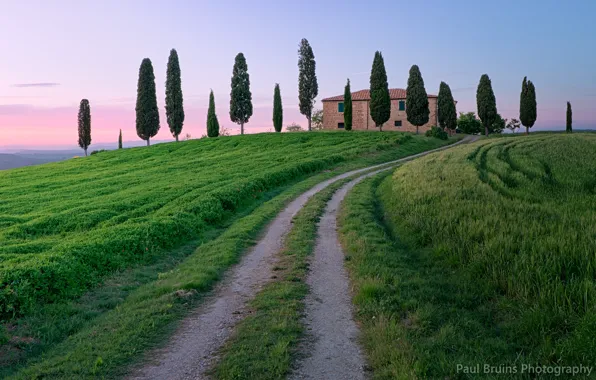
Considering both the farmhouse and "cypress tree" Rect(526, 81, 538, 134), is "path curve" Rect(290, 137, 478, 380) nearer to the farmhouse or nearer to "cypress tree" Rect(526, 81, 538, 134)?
the farmhouse

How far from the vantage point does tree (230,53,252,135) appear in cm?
6969

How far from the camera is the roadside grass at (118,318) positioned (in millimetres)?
6402

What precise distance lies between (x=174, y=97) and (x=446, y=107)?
152 ft

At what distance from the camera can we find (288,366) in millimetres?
5758

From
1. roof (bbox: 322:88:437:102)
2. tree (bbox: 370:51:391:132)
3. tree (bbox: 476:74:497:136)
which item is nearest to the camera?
tree (bbox: 370:51:391:132)

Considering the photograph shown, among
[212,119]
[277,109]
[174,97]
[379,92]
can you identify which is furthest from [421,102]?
[174,97]

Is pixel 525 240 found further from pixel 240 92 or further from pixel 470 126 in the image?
pixel 470 126

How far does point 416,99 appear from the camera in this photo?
64.6 metres

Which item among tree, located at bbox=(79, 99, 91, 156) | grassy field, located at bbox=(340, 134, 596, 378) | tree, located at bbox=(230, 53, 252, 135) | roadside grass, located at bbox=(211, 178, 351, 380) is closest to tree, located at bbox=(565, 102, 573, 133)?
tree, located at bbox=(230, 53, 252, 135)

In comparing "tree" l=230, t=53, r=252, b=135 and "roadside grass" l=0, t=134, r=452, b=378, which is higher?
"tree" l=230, t=53, r=252, b=135

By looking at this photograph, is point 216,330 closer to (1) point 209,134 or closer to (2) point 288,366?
(2) point 288,366

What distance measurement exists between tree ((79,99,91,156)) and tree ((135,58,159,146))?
16.2 meters

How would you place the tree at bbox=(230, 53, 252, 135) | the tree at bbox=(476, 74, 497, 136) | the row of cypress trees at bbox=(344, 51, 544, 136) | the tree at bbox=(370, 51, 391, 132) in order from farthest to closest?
the tree at bbox=(476, 74, 497, 136)
the tree at bbox=(230, 53, 252, 135)
the row of cypress trees at bbox=(344, 51, 544, 136)
the tree at bbox=(370, 51, 391, 132)

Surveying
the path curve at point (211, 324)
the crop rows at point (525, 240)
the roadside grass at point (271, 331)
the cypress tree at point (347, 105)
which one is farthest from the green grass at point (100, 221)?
the cypress tree at point (347, 105)
